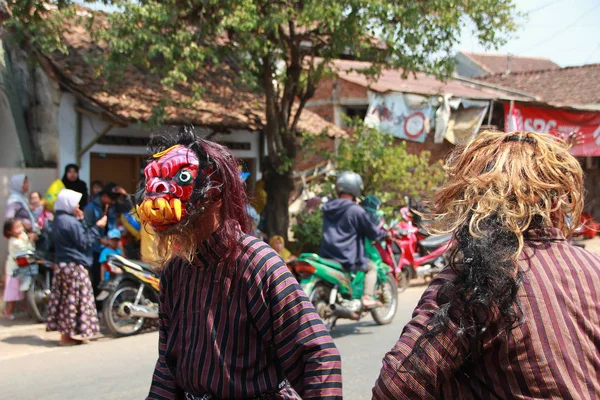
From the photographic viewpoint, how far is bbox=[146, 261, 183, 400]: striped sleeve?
2.36 m

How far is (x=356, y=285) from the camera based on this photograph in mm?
7477

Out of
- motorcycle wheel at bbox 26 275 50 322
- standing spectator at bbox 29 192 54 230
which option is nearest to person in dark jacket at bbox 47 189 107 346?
motorcycle wheel at bbox 26 275 50 322

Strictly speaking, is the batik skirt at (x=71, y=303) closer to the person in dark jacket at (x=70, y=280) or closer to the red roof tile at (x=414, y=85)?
the person in dark jacket at (x=70, y=280)

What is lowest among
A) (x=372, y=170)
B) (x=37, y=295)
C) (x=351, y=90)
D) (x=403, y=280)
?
(x=403, y=280)

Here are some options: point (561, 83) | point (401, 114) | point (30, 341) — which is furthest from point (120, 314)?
point (561, 83)

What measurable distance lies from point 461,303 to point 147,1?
836 cm

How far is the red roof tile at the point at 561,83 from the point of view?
2111 centimetres

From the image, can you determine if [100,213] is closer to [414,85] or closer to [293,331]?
[293,331]

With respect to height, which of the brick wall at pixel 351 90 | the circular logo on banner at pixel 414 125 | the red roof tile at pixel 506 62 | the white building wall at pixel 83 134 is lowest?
the white building wall at pixel 83 134

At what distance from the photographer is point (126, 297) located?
25.5ft

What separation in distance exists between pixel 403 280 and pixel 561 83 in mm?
14725

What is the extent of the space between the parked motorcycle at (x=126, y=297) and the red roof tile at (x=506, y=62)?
2541 centimetres

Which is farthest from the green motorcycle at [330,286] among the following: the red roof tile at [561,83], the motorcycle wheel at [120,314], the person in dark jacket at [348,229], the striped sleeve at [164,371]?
the red roof tile at [561,83]

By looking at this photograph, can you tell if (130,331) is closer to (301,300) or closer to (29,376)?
(29,376)
